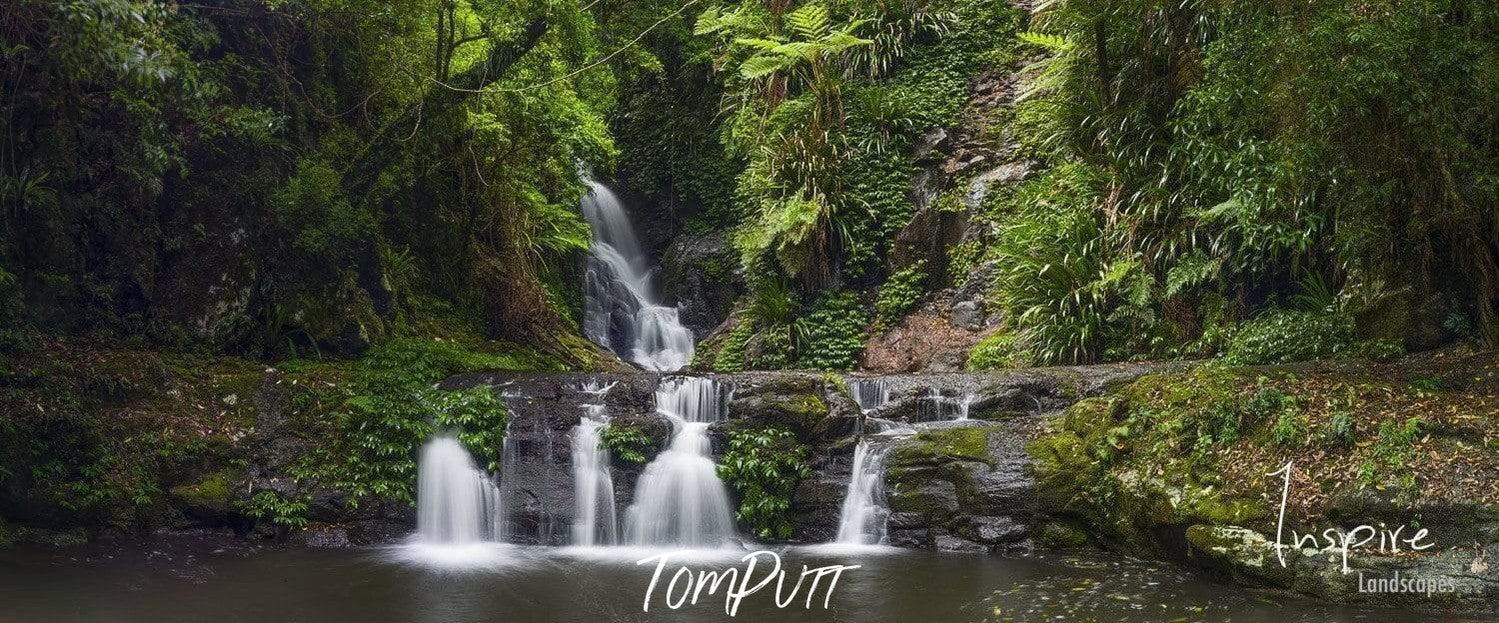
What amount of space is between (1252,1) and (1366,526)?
174 inches

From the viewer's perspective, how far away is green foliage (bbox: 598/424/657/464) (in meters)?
11.1

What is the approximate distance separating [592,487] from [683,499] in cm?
99

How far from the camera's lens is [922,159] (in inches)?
694

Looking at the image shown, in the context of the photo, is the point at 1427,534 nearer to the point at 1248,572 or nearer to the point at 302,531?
the point at 1248,572

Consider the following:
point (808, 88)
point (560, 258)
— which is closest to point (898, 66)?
point (808, 88)

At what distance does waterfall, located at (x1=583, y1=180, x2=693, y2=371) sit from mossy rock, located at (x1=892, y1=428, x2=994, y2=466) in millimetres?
7786

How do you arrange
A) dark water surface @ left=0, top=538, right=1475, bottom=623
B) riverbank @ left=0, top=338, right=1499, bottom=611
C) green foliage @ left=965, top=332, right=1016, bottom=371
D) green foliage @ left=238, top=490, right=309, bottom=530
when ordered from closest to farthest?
dark water surface @ left=0, top=538, right=1475, bottom=623 < riverbank @ left=0, top=338, right=1499, bottom=611 < green foliage @ left=238, top=490, right=309, bottom=530 < green foliage @ left=965, top=332, right=1016, bottom=371

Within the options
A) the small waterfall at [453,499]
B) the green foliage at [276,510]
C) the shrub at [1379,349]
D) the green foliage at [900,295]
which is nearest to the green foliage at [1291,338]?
the shrub at [1379,349]

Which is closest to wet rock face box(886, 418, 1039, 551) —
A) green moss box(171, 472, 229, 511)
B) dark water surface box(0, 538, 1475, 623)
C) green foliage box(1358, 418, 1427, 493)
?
dark water surface box(0, 538, 1475, 623)

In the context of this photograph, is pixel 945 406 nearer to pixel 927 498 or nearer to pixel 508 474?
pixel 927 498

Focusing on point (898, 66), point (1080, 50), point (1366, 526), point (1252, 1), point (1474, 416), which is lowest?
point (1366, 526)

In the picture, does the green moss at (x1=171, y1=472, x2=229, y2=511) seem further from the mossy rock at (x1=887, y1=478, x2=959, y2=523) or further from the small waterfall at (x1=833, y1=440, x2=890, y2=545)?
the mossy rock at (x1=887, y1=478, x2=959, y2=523)

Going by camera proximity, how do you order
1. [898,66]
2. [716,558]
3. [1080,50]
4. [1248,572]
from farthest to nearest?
[898,66], [1080,50], [716,558], [1248,572]

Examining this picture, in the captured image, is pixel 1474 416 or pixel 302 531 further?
pixel 302 531
